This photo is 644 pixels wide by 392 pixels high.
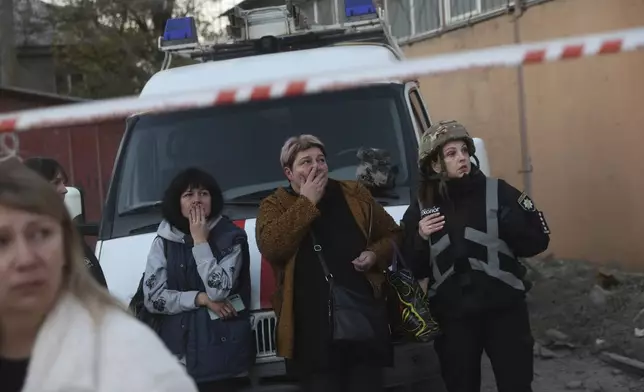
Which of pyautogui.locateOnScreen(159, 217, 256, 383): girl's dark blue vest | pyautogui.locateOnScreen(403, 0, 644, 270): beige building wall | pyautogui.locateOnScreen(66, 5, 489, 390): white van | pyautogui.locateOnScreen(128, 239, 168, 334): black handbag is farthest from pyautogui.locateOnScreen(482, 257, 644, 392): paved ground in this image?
pyautogui.locateOnScreen(128, 239, 168, 334): black handbag

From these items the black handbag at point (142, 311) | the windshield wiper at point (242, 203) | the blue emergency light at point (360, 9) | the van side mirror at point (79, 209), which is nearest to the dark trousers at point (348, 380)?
the black handbag at point (142, 311)

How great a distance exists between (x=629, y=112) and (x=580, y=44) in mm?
6665

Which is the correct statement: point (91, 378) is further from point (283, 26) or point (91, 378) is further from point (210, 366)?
point (283, 26)

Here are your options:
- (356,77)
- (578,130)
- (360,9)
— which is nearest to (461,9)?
(578,130)

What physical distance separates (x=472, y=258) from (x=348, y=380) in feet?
2.57

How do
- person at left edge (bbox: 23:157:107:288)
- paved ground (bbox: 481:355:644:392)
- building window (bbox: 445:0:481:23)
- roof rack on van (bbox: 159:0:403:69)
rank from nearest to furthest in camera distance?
person at left edge (bbox: 23:157:107:288) → paved ground (bbox: 481:355:644:392) → roof rack on van (bbox: 159:0:403:69) → building window (bbox: 445:0:481:23)

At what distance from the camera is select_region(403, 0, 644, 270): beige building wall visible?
26.7 feet

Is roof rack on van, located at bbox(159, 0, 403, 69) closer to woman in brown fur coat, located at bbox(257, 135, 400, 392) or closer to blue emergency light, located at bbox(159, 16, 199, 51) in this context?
blue emergency light, located at bbox(159, 16, 199, 51)

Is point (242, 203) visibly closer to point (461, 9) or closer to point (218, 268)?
point (218, 268)

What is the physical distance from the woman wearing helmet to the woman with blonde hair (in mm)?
2227

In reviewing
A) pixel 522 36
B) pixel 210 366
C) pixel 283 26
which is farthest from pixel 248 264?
pixel 522 36

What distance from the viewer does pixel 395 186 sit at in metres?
4.73

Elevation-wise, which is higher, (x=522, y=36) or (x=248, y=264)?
(x=522, y=36)

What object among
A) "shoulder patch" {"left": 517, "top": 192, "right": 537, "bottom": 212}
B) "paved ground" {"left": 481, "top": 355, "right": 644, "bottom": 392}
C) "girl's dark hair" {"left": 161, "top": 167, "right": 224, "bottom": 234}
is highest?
"girl's dark hair" {"left": 161, "top": 167, "right": 224, "bottom": 234}
